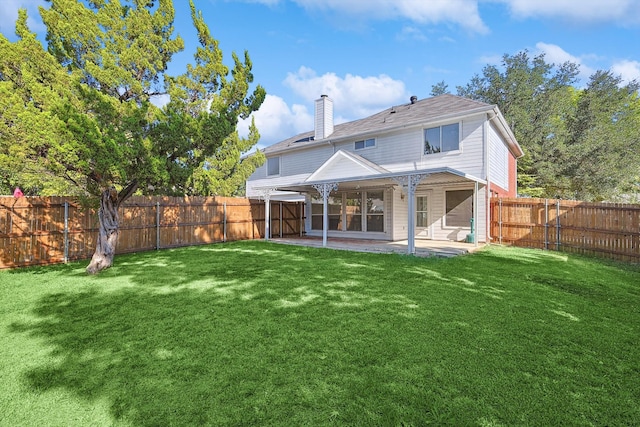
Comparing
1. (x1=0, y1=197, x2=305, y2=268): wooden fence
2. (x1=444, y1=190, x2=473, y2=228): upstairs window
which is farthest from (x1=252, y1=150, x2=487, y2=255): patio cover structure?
(x1=0, y1=197, x2=305, y2=268): wooden fence

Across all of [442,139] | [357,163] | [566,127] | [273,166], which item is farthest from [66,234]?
[566,127]

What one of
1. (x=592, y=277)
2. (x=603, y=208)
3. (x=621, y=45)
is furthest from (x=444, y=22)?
(x=621, y=45)

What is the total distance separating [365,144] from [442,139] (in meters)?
3.45

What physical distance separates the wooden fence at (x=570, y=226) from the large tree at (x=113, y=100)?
31.3 feet

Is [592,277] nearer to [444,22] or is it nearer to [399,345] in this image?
[399,345]

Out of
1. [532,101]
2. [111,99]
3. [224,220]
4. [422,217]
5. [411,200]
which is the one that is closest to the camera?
[111,99]

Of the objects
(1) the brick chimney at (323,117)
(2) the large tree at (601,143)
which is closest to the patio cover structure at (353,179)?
(1) the brick chimney at (323,117)

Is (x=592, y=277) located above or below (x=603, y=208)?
below

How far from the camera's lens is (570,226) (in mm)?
9641

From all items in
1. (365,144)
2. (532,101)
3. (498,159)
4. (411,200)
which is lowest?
(411,200)

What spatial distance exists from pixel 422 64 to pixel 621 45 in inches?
521

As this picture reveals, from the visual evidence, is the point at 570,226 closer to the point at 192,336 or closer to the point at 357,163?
the point at 357,163

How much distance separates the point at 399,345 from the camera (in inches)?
124

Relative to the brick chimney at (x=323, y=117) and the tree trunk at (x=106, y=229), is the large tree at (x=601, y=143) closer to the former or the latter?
the brick chimney at (x=323, y=117)
